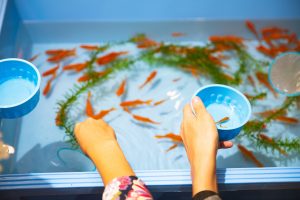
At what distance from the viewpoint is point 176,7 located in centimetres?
213

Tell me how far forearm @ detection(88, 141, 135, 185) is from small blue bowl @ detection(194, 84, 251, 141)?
1.54 feet

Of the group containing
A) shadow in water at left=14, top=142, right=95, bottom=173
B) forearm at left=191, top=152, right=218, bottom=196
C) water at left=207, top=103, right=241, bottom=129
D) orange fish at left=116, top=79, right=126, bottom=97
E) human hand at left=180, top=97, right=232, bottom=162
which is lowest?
shadow in water at left=14, top=142, right=95, bottom=173

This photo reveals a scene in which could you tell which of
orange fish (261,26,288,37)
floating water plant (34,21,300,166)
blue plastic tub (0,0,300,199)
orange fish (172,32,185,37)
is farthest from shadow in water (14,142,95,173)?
orange fish (261,26,288,37)

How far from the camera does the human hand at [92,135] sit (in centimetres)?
111

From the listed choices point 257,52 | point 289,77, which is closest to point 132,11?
point 257,52

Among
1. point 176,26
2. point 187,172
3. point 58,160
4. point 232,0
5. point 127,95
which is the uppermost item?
point 232,0

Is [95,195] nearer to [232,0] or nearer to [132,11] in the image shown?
[132,11]

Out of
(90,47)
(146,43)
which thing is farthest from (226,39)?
(90,47)

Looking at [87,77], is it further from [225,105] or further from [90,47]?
[225,105]

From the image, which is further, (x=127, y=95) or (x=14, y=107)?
(x=127, y=95)

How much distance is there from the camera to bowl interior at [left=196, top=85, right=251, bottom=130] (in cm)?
138

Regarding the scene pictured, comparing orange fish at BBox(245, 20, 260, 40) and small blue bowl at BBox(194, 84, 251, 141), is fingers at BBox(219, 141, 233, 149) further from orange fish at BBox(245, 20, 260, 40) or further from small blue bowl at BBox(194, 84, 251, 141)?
orange fish at BBox(245, 20, 260, 40)

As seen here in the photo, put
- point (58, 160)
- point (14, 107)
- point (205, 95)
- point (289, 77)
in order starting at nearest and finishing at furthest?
1. point (14, 107)
2. point (205, 95)
3. point (58, 160)
4. point (289, 77)

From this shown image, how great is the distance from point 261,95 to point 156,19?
2.83 feet
